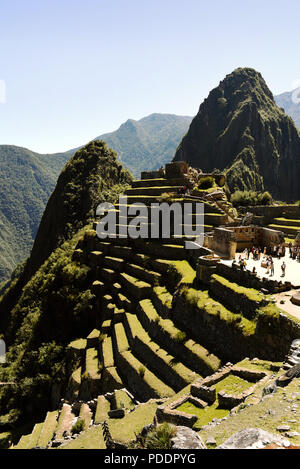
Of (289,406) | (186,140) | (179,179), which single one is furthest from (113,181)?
(186,140)

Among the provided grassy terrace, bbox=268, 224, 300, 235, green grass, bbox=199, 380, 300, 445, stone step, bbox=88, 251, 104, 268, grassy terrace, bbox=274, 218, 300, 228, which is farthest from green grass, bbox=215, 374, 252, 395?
grassy terrace, bbox=274, 218, 300, 228

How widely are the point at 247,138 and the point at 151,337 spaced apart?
489 ft

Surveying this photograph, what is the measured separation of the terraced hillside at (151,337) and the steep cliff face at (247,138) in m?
117

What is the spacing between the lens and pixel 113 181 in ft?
248

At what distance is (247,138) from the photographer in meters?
150

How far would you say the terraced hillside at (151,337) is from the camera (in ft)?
40.4

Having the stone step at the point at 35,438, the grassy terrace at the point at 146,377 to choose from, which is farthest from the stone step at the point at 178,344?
the stone step at the point at 35,438

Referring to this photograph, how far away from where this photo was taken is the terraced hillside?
1233 cm

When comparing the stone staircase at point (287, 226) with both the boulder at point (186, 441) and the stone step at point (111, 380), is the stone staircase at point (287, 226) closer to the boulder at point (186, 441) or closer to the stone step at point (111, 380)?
the stone step at point (111, 380)

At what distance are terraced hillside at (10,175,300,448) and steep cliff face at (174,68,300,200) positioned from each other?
116712 mm

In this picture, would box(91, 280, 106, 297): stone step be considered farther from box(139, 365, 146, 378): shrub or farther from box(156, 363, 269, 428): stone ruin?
box(156, 363, 269, 428): stone ruin

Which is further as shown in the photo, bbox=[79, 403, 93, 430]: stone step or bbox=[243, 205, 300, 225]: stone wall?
bbox=[243, 205, 300, 225]: stone wall

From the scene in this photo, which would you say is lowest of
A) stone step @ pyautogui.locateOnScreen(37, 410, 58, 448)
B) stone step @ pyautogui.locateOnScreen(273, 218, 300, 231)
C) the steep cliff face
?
stone step @ pyautogui.locateOnScreen(37, 410, 58, 448)

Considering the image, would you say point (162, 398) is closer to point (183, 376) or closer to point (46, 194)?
point (183, 376)
